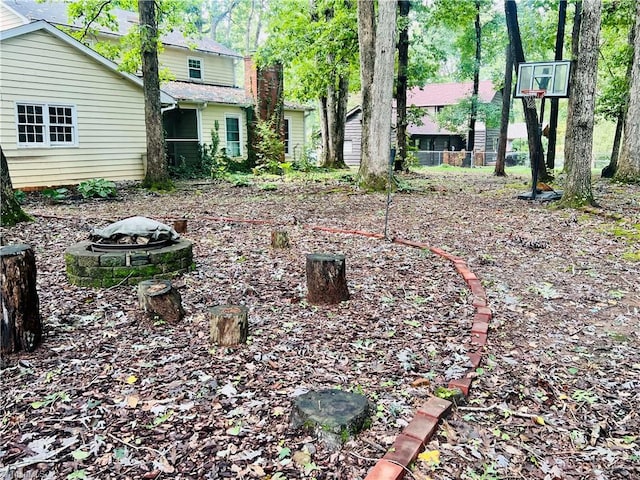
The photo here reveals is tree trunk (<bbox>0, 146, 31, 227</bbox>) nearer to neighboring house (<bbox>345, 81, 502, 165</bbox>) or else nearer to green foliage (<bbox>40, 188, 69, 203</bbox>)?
green foliage (<bbox>40, 188, 69, 203</bbox>)

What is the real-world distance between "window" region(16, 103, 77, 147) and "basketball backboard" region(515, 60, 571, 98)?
36.8 feet

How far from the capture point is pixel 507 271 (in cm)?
522

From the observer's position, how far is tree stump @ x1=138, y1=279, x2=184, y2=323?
3.73 meters

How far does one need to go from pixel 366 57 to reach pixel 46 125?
8080 mm

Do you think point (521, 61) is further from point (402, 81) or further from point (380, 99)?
point (402, 81)

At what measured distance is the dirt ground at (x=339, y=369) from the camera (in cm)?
219

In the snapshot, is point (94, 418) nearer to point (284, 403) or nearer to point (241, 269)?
point (284, 403)

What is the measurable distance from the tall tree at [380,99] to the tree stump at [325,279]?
6.43 meters

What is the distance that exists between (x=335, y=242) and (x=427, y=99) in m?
29.7

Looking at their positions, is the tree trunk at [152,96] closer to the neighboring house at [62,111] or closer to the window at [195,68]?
the neighboring house at [62,111]

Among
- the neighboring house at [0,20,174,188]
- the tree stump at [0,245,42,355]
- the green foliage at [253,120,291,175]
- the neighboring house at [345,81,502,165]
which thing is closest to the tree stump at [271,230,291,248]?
the tree stump at [0,245,42,355]

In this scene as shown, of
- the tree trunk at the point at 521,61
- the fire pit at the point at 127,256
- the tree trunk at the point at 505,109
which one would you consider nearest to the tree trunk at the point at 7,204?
the fire pit at the point at 127,256

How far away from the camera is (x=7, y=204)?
743 cm

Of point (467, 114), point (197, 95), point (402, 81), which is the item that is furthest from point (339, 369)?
point (467, 114)
